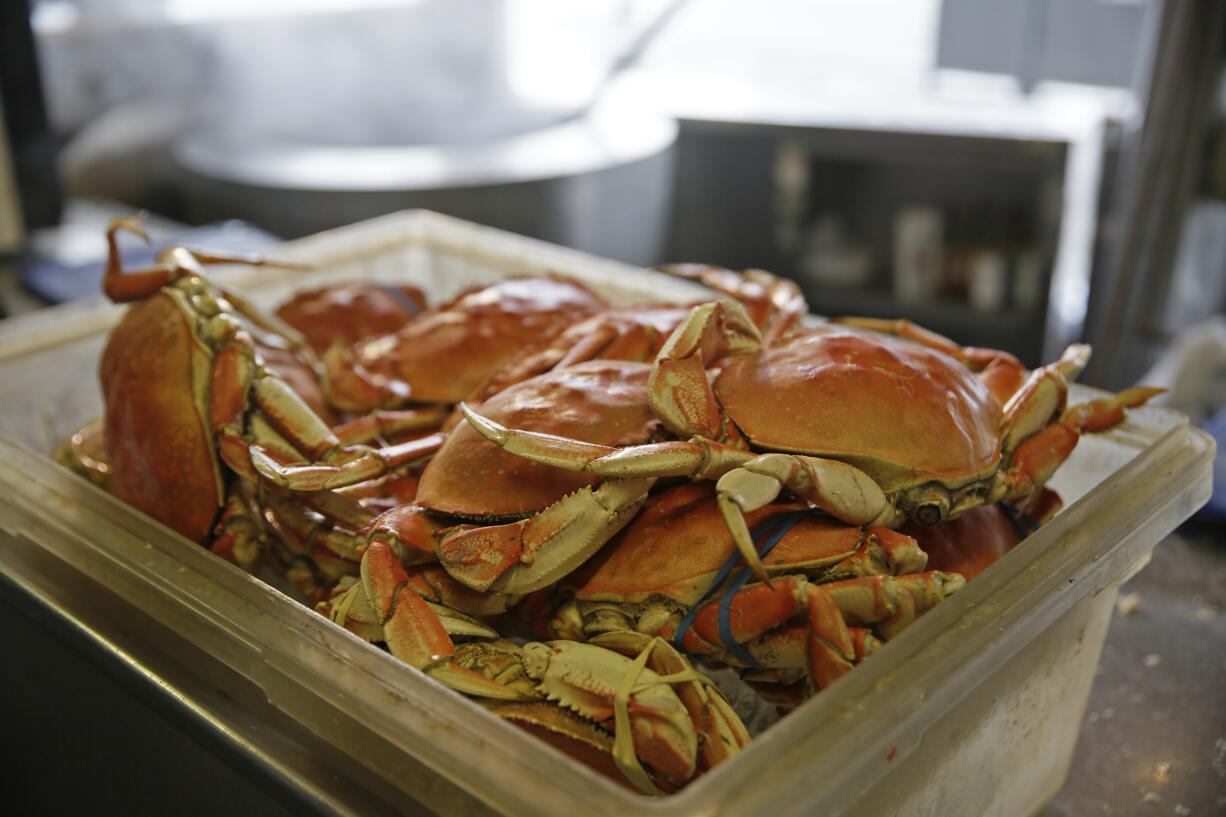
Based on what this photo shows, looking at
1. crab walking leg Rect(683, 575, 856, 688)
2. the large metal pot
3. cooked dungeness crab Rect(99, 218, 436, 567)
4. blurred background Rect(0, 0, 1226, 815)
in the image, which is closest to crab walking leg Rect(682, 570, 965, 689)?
crab walking leg Rect(683, 575, 856, 688)

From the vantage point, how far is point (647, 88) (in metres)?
4.63

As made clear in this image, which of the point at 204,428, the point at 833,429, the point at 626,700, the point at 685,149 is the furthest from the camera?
the point at 685,149

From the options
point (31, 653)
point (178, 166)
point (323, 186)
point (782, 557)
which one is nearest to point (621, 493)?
point (782, 557)

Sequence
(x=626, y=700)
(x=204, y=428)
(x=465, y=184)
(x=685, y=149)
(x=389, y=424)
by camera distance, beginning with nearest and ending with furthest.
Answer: (x=626, y=700) → (x=204, y=428) → (x=389, y=424) → (x=465, y=184) → (x=685, y=149)

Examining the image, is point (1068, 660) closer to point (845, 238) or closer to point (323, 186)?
point (323, 186)

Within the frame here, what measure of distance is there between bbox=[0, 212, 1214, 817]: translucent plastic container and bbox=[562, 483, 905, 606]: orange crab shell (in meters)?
0.11

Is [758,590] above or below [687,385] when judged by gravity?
below

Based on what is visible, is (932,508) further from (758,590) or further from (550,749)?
(550,749)

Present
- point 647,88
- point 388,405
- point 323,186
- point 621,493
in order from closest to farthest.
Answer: point 621,493
point 388,405
point 323,186
point 647,88

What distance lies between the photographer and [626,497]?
80cm

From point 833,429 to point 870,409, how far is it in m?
0.04

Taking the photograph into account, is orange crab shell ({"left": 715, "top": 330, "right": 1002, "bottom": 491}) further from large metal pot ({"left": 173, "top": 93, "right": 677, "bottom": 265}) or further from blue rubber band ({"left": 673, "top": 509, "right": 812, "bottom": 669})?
large metal pot ({"left": 173, "top": 93, "right": 677, "bottom": 265})

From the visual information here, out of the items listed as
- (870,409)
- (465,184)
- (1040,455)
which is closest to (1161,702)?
(1040,455)

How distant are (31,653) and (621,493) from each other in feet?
1.97
